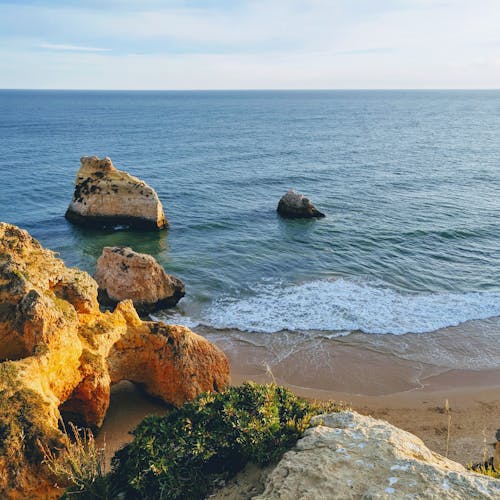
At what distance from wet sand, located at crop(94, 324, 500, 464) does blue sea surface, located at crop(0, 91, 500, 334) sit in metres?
1.35

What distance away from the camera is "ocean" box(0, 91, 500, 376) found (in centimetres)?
2336

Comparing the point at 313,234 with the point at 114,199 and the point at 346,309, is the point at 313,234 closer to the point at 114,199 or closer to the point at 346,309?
the point at 346,309

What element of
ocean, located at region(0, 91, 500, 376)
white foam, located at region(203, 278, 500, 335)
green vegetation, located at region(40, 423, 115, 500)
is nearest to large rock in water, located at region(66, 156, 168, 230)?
ocean, located at region(0, 91, 500, 376)

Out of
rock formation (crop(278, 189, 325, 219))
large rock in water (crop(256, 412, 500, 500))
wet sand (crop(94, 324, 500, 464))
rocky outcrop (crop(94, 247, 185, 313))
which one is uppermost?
large rock in water (crop(256, 412, 500, 500))

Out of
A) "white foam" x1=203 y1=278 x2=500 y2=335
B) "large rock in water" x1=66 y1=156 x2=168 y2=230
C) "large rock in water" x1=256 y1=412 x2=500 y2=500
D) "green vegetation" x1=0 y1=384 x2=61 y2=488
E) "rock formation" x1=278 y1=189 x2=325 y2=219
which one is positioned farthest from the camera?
"rock formation" x1=278 y1=189 x2=325 y2=219

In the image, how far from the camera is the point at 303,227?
37.8 metres

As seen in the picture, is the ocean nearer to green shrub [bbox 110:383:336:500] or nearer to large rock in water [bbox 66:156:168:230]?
large rock in water [bbox 66:156:168:230]

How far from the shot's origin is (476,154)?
70.9 m

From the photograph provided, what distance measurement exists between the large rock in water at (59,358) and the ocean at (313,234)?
6.96 meters

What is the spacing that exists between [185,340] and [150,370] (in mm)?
1584

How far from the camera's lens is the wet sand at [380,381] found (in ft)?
49.5

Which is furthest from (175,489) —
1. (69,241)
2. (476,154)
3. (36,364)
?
(476,154)

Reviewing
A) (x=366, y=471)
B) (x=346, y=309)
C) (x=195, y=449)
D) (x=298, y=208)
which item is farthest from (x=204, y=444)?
(x=298, y=208)

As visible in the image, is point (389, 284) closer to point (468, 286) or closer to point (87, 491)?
point (468, 286)
